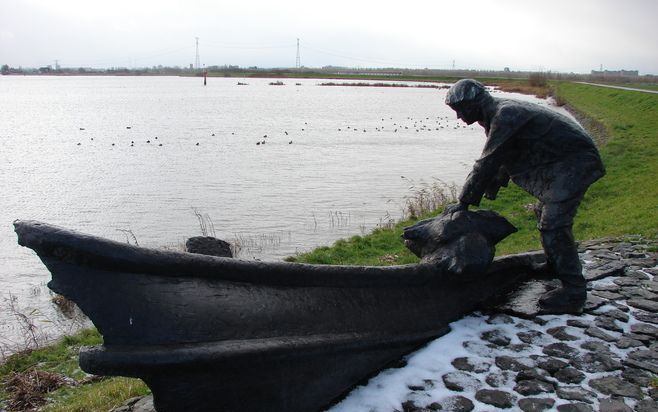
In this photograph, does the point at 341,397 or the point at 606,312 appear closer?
the point at 341,397

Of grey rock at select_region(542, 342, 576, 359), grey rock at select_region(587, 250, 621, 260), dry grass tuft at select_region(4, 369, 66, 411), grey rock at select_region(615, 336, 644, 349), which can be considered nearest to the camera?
grey rock at select_region(542, 342, 576, 359)

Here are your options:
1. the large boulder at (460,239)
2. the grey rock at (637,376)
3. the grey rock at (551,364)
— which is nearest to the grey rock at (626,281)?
the large boulder at (460,239)

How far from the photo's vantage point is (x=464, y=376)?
4570 millimetres

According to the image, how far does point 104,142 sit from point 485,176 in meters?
25.2

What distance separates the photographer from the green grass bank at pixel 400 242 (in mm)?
6262

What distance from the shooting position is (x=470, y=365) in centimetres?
473

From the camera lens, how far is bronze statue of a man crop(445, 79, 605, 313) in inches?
206

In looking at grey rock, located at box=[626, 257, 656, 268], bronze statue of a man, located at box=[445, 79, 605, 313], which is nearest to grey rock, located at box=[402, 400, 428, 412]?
bronze statue of a man, located at box=[445, 79, 605, 313]

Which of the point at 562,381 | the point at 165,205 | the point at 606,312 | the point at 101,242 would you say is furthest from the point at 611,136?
the point at 101,242

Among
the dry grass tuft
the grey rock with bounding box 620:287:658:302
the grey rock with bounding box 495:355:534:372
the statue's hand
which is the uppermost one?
the statue's hand

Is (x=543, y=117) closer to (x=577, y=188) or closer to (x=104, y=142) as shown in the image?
(x=577, y=188)

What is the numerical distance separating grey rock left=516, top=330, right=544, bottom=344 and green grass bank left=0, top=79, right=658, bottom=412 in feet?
11.4

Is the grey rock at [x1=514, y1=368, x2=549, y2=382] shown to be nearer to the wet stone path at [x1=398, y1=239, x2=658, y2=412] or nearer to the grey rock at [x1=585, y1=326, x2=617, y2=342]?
the wet stone path at [x1=398, y1=239, x2=658, y2=412]

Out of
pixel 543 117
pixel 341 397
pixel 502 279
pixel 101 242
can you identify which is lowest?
pixel 341 397
